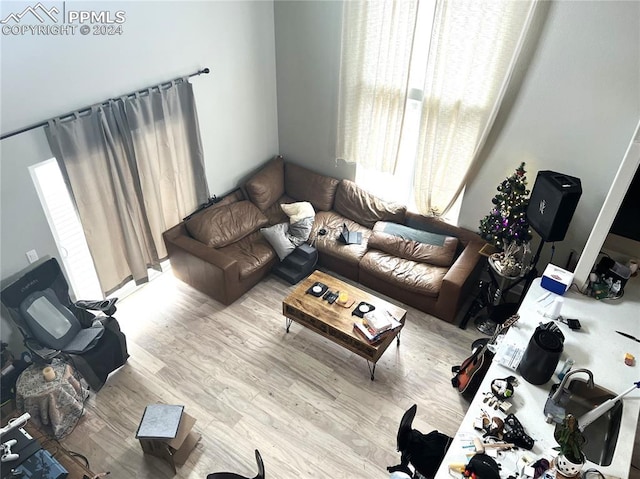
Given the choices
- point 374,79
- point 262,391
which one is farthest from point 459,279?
point 374,79

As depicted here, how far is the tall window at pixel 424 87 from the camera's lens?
12.8ft

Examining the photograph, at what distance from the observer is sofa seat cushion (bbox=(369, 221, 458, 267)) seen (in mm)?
4723

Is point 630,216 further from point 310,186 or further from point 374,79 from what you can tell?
point 310,186

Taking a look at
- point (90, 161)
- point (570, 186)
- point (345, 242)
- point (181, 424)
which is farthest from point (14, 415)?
point (570, 186)

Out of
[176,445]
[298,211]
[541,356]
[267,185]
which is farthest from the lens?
[267,185]

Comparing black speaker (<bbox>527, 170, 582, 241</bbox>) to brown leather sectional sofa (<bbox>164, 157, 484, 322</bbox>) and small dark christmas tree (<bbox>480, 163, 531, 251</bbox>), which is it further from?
brown leather sectional sofa (<bbox>164, 157, 484, 322</bbox>)

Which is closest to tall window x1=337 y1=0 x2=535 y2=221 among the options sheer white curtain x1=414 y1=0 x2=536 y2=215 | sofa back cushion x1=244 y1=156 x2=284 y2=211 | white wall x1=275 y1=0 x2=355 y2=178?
sheer white curtain x1=414 y1=0 x2=536 y2=215

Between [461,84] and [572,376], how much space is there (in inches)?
102

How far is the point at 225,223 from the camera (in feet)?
16.3

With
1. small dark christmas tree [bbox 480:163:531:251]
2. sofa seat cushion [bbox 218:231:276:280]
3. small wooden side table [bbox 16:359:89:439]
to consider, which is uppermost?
small dark christmas tree [bbox 480:163:531:251]

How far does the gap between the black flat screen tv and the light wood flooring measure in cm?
161

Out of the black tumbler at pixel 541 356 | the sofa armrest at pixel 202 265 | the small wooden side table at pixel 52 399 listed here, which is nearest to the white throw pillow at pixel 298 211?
the sofa armrest at pixel 202 265

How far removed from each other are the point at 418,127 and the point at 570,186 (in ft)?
5.35

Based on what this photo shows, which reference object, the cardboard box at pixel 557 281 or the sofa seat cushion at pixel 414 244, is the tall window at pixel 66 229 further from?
the cardboard box at pixel 557 281
